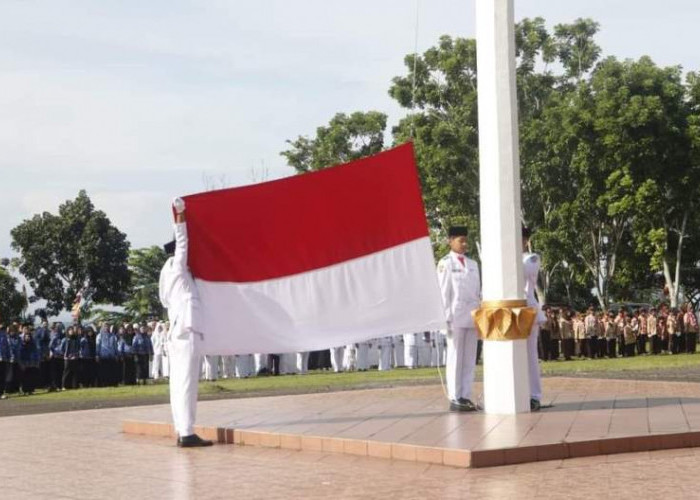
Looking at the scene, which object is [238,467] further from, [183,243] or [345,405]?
[345,405]

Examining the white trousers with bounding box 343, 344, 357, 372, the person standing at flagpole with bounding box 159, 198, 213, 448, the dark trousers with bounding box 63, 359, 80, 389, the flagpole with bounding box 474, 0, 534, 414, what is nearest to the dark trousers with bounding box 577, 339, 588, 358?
the white trousers with bounding box 343, 344, 357, 372

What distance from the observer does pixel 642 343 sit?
143 feet

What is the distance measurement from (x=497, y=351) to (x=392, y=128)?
44445mm

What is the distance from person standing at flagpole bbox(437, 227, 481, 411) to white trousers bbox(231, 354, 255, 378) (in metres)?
21.2

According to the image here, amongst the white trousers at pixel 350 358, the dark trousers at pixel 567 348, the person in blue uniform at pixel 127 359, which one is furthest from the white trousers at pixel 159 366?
the dark trousers at pixel 567 348

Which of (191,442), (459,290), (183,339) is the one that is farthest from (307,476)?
(459,290)

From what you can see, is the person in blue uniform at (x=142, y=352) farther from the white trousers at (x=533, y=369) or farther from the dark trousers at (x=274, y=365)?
the white trousers at (x=533, y=369)

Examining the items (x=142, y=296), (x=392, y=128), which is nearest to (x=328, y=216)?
(x=392, y=128)

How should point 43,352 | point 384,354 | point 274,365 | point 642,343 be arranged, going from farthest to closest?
point 642,343 → point 384,354 → point 274,365 → point 43,352

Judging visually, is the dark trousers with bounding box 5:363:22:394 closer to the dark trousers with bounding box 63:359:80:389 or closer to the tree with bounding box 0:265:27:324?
the dark trousers with bounding box 63:359:80:389

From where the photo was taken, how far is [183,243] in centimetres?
1259

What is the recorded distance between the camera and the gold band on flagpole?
41.9ft

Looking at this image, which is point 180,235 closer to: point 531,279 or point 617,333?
point 531,279

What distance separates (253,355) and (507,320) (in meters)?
21.7
